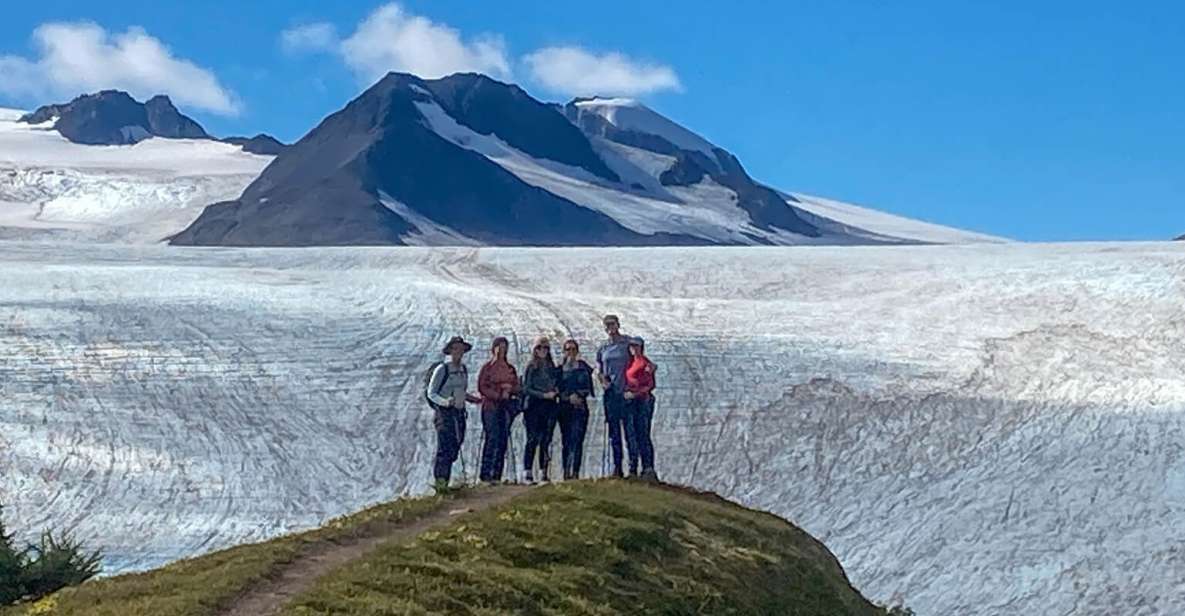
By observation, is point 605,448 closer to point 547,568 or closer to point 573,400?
point 573,400

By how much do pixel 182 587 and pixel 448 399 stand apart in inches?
427

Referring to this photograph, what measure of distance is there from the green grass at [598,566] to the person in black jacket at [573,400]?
449 centimetres

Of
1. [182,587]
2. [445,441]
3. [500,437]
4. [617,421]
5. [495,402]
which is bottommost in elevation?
[182,587]

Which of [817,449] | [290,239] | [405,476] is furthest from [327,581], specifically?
[290,239]

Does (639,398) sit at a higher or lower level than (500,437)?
higher

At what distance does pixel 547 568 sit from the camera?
15.5 metres

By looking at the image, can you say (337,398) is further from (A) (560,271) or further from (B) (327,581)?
(B) (327,581)

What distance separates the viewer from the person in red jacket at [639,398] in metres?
25.7

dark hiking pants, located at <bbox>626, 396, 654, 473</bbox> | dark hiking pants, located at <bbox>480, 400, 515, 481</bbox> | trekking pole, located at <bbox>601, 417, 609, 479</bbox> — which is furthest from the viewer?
trekking pole, located at <bbox>601, 417, 609, 479</bbox>

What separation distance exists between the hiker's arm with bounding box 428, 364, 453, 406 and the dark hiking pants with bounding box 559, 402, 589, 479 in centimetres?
172

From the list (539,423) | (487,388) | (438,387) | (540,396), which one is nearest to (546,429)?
(539,423)

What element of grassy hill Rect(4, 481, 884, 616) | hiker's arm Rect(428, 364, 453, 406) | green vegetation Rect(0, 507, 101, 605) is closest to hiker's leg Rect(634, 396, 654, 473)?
hiker's arm Rect(428, 364, 453, 406)

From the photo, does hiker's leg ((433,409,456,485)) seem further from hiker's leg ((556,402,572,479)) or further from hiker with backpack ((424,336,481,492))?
hiker's leg ((556,402,572,479))

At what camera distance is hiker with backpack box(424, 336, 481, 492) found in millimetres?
24281
